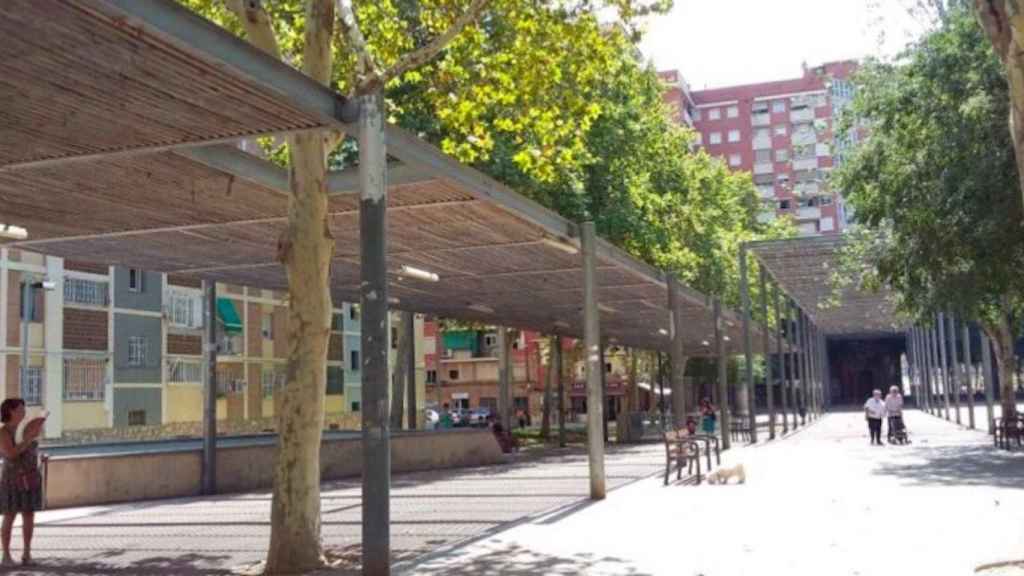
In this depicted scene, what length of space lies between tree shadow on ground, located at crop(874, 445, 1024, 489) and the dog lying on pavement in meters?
2.33

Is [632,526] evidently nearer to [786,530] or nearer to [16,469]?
[786,530]

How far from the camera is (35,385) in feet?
119

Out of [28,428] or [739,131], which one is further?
[739,131]

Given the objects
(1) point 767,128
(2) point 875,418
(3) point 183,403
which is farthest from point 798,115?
(2) point 875,418

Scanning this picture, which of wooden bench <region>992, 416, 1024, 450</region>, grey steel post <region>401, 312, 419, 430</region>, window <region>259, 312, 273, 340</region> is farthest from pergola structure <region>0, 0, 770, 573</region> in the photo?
window <region>259, 312, 273, 340</region>

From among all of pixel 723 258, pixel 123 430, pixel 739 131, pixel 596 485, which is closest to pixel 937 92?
pixel 596 485

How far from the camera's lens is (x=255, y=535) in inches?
434

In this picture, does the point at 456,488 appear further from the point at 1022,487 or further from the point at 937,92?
the point at 937,92

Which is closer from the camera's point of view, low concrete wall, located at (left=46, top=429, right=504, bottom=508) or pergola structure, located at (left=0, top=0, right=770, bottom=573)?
pergola structure, located at (left=0, top=0, right=770, bottom=573)

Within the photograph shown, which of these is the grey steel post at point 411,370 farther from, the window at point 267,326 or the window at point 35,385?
the window at point 267,326

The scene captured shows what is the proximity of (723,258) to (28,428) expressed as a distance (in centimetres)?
2907

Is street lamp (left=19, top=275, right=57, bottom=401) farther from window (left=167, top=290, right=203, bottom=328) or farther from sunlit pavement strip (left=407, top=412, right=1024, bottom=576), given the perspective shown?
sunlit pavement strip (left=407, top=412, right=1024, bottom=576)

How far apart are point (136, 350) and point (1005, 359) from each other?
105 ft

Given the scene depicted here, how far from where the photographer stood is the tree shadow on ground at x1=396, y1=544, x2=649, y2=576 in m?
8.02
